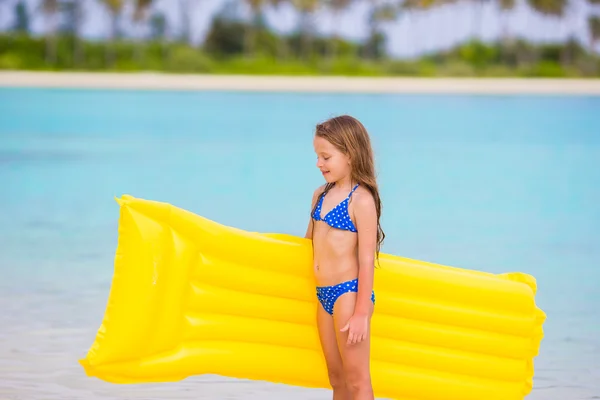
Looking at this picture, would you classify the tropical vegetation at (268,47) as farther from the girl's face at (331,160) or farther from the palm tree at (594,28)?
the girl's face at (331,160)

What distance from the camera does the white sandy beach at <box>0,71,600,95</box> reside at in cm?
2639

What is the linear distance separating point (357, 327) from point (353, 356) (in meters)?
0.10

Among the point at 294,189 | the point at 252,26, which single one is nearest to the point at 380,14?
the point at 252,26

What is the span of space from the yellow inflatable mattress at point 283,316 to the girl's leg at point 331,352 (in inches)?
3.8

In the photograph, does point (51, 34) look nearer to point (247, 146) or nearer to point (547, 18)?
point (547, 18)

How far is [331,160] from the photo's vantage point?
2277 millimetres

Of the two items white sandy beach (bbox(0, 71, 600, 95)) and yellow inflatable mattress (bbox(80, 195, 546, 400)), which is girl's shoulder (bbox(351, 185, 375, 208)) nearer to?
yellow inflatable mattress (bbox(80, 195, 546, 400))

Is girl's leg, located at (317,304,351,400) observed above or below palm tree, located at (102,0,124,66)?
below

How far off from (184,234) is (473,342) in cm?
81

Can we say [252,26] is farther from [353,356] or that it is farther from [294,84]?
[353,356]

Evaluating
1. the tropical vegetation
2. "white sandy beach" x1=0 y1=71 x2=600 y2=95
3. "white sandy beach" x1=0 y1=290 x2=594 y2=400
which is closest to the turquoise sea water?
"white sandy beach" x1=0 y1=290 x2=594 y2=400

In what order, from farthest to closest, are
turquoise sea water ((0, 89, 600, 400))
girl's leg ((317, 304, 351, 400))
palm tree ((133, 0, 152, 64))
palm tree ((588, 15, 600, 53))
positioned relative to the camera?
palm tree ((588, 15, 600, 53)), palm tree ((133, 0, 152, 64)), turquoise sea water ((0, 89, 600, 400)), girl's leg ((317, 304, 351, 400))

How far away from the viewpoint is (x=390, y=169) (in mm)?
10039

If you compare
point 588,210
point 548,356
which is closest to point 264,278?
point 548,356
